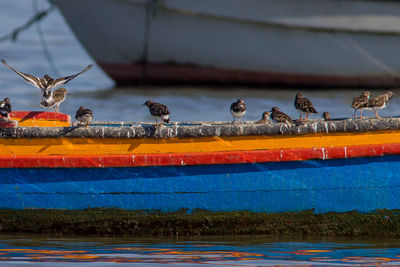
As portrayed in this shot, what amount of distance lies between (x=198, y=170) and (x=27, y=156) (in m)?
2.13

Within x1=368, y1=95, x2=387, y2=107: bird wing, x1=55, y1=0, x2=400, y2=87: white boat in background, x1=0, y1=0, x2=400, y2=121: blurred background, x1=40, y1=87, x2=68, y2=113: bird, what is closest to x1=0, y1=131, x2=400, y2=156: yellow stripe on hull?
x1=368, y1=95, x2=387, y2=107: bird wing

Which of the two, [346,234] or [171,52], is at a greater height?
[171,52]

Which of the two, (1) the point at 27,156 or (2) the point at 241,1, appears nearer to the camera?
(1) the point at 27,156

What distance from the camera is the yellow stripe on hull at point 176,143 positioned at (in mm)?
11211

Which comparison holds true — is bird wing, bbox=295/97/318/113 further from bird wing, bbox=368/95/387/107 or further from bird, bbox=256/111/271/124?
bird wing, bbox=368/95/387/107

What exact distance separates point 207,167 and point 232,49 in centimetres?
1808

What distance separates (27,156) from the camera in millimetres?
11586

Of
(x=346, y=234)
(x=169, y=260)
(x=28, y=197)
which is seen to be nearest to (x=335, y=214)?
(x=346, y=234)

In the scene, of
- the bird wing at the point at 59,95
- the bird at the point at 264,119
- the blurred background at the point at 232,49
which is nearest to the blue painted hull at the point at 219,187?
the bird at the point at 264,119

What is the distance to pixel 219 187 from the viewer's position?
11453 millimetres

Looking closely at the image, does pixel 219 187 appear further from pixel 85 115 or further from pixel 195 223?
pixel 85 115

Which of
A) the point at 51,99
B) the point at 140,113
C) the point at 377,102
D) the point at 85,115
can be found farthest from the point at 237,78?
the point at 85,115

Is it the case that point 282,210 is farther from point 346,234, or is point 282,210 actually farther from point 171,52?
point 171,52

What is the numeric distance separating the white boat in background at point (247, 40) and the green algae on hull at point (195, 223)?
56.9 feet
